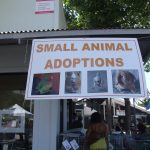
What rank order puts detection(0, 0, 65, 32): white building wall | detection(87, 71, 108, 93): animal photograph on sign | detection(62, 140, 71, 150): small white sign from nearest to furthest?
detection(87, 71, 108, 93): animal photograph on sign, detection(62, 140, 71, 150): small white sign, detection(0, 0, 65, 32): white building wall

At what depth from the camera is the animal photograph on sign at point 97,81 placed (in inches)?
237

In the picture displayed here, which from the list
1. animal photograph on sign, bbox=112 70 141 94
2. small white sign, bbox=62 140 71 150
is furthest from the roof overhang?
small white sign, bbox=62 140 71 150

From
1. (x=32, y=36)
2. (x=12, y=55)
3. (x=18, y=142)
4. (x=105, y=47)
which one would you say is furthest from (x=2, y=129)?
(x=105, y=47)

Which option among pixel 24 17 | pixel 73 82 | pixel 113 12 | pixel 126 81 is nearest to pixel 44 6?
pixel 24 17

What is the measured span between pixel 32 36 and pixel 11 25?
165 inches

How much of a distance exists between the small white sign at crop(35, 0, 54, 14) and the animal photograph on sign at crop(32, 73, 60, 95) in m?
5.03

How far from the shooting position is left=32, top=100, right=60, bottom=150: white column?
8648 mm

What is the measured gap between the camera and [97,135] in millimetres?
6859

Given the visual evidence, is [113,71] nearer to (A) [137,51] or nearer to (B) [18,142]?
(A) [137,51]

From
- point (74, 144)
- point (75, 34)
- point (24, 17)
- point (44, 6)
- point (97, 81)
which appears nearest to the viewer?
point (97, 81)

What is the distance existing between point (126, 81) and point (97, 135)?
134 centimetres

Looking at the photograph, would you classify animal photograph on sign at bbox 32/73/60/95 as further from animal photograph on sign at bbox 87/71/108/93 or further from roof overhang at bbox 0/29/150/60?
roof overhang at bbox 0/29/150/60

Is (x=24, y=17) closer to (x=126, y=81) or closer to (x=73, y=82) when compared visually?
(x=73, y=82)

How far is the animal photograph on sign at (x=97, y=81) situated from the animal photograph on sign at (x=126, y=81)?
0.55 ft
